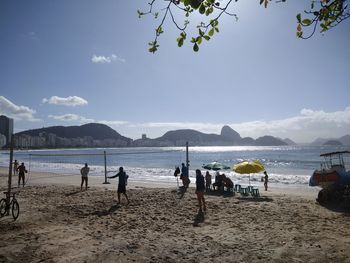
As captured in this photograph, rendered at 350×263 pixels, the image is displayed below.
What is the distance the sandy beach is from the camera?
6361 millimetres

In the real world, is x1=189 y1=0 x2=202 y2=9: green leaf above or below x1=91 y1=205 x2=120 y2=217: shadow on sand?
above

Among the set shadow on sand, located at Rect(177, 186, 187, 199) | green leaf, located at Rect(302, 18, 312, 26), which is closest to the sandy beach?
shadow on sand, located at Rect(177, 186, 187, 199)

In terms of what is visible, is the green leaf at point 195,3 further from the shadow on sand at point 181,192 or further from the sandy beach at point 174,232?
the shadow on sand at point 181,192

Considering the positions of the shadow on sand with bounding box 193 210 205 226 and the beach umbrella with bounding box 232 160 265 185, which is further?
the beach umbrella with bounding box 232 160 265 185

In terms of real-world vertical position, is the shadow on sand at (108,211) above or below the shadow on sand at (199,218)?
above

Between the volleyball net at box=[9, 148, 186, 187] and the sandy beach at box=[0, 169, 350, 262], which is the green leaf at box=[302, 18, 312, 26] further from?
the volleyball net at box=[9, 148, 186, 187]

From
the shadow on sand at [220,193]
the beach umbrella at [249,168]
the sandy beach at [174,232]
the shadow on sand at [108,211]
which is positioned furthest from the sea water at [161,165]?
the beach umbrella at [249,168]

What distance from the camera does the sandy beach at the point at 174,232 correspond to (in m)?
6.36

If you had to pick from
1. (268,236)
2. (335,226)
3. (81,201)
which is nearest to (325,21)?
(268,236)

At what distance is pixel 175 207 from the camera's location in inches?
451

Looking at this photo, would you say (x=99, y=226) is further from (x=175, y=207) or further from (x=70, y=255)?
(x=175, y=207)

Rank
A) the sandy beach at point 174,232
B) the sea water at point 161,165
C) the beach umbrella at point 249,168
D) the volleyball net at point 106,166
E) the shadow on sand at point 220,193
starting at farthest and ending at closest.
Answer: the volleyball net at point 106,166 < the sea water at point 161,165 < the beach umbrella at point 249,168 < the shadow on sand at point 220,193 < the sandy beach at point 174,232

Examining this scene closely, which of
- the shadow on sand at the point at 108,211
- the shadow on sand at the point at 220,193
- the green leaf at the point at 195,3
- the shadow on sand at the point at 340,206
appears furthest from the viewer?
the shadow on sand at the point at 220,193

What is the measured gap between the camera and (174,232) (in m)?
8.12
